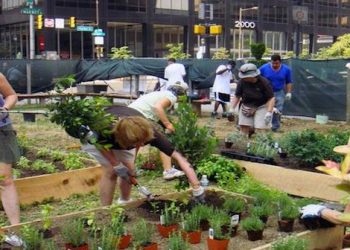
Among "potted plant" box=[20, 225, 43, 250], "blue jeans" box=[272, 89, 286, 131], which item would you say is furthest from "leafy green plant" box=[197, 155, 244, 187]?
"blue jeans" box=[272, 89, 286, 131]

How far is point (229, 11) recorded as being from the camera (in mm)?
63719

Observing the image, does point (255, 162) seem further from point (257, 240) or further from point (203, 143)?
point (257, 240)

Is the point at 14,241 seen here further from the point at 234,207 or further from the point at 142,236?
the point at 234,207

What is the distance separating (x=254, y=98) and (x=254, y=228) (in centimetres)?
477

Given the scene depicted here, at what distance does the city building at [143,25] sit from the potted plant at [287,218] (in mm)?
33863

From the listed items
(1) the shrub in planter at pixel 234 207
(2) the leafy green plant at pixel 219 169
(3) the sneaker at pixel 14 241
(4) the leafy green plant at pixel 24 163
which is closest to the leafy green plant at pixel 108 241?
(3) the sneaker at pixel 14 241

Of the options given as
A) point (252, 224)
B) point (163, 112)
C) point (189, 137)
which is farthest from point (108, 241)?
point (163, 112)

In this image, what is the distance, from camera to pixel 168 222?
4582 millimetres

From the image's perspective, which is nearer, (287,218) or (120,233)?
(120,233)

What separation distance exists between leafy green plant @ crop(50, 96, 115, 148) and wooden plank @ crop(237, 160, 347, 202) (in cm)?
253

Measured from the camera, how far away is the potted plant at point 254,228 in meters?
4.42

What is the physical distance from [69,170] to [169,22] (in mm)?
51024

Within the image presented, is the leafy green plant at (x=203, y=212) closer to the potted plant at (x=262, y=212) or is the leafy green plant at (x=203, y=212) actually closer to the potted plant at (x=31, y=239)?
the potted plant at (x=262, y=212)

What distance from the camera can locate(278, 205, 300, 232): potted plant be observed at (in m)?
4.60
